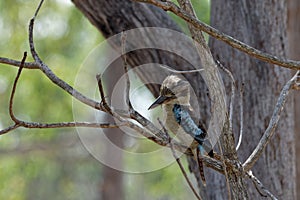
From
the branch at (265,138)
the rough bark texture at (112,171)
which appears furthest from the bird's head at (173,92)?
the rough bark texture at (112,171)

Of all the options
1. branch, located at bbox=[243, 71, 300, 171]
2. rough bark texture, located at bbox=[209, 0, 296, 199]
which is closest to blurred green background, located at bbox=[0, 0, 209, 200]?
rough bark texture, located at bbox=[209, 0, 296, 199]

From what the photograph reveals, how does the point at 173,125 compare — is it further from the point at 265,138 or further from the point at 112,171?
the point at 112,171

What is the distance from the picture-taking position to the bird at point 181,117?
2.31 meters

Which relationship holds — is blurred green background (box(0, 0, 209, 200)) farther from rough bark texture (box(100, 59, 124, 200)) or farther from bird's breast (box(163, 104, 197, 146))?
bird's breast (box(163, 104, 197, 146))

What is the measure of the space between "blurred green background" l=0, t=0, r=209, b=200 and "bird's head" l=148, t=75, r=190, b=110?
5230 millimetres

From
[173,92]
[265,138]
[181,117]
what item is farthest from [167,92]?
[265,138]

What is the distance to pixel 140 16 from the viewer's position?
371 centimetres

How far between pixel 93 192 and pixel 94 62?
3781mm

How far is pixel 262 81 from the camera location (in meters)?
3.57

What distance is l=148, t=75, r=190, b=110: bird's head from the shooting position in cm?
248

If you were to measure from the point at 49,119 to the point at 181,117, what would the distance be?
311 inches

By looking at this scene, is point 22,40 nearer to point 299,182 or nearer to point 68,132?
point 68,132

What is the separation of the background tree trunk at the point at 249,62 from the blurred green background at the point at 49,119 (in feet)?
13.2

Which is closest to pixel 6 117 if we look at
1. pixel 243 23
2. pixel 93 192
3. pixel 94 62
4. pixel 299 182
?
pixel 94 62
